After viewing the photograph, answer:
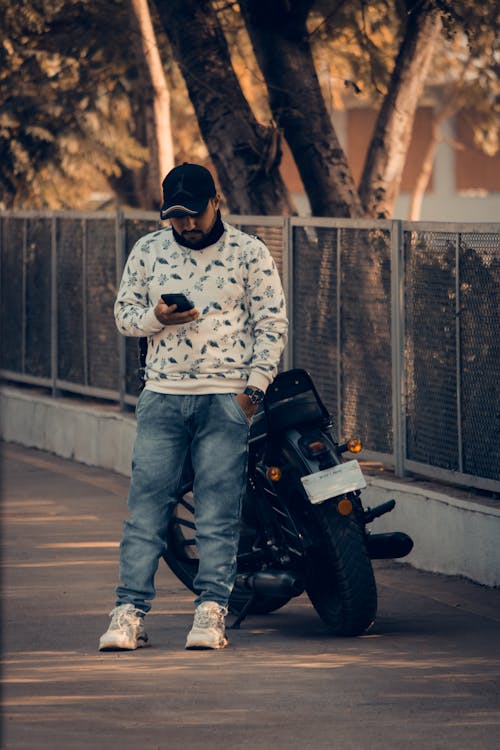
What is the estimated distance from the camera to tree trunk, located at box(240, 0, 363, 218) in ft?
46.4

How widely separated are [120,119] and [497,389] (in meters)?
18.7

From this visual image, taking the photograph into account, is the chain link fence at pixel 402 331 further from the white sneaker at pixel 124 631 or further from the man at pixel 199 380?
the white sneaker at pixel 124 631

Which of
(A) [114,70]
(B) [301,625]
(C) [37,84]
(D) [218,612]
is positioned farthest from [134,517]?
(C) [37,84]

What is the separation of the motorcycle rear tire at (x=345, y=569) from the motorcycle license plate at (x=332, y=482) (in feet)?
0.25

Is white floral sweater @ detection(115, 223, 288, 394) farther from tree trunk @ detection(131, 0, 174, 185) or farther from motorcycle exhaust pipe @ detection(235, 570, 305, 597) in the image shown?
tree trunk @ detection(131, 0, 174, 185)

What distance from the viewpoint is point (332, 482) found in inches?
280

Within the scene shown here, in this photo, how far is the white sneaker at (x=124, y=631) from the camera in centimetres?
705

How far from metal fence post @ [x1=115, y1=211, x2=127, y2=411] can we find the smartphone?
699 cm

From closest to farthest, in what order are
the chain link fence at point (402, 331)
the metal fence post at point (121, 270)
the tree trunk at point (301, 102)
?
1. the chain link fence at point (402, 331)
2. the metal fence post at point (121, 270)
3. the tree trunk at point (301, 102)

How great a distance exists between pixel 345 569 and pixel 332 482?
1.14 feet

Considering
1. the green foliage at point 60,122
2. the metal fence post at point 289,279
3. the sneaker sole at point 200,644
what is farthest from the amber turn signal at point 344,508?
the green foliage at point 60,122

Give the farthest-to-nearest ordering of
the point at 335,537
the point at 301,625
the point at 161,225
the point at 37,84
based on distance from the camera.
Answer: the point at 37,84 < the point at 161,225 < the point at 301,625 < the point at 335,537

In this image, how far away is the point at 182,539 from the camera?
8.07m

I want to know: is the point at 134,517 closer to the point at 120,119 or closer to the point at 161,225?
the point at 161,225
